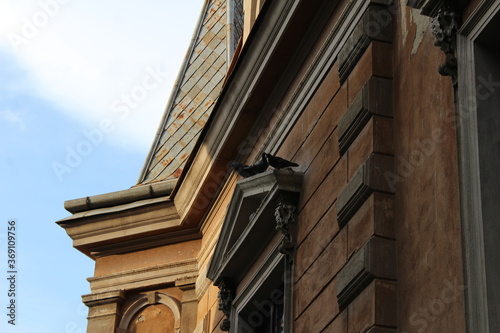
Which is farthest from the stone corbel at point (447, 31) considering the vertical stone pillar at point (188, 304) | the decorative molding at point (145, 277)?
the decorative molding at point (145, 277)

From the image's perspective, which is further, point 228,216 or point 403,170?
point 228,216

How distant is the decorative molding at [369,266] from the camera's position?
8.42 m

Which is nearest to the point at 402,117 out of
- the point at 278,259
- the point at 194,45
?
the point at 278,259

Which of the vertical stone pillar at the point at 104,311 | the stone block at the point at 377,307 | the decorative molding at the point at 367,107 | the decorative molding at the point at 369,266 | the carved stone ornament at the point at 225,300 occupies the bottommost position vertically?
the stone block at the point at 377,307

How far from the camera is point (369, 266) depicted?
8445 mm

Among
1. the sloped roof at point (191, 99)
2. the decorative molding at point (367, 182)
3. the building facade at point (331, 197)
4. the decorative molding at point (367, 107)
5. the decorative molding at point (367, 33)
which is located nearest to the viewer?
the building facade at point (331, 197)

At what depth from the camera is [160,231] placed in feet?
52.2

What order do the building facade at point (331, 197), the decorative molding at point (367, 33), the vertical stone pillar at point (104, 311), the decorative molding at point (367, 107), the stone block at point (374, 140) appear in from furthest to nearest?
the vertical stone pillar at point (104, 311) → the decorative molding at point (367, 33) → the decorative molding at point (367, 107) → the stone block at point (374, 140) → the building facade at point (331, 197)

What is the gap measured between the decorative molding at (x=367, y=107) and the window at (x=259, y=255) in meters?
1.33

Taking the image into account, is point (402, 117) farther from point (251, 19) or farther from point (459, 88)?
point (251, 19)

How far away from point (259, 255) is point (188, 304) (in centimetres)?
404

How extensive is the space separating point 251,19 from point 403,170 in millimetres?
6852

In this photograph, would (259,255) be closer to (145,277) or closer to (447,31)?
(447,31)

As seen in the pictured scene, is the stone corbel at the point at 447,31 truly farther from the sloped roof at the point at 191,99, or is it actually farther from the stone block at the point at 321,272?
the sloped roof at the point at 191,99
